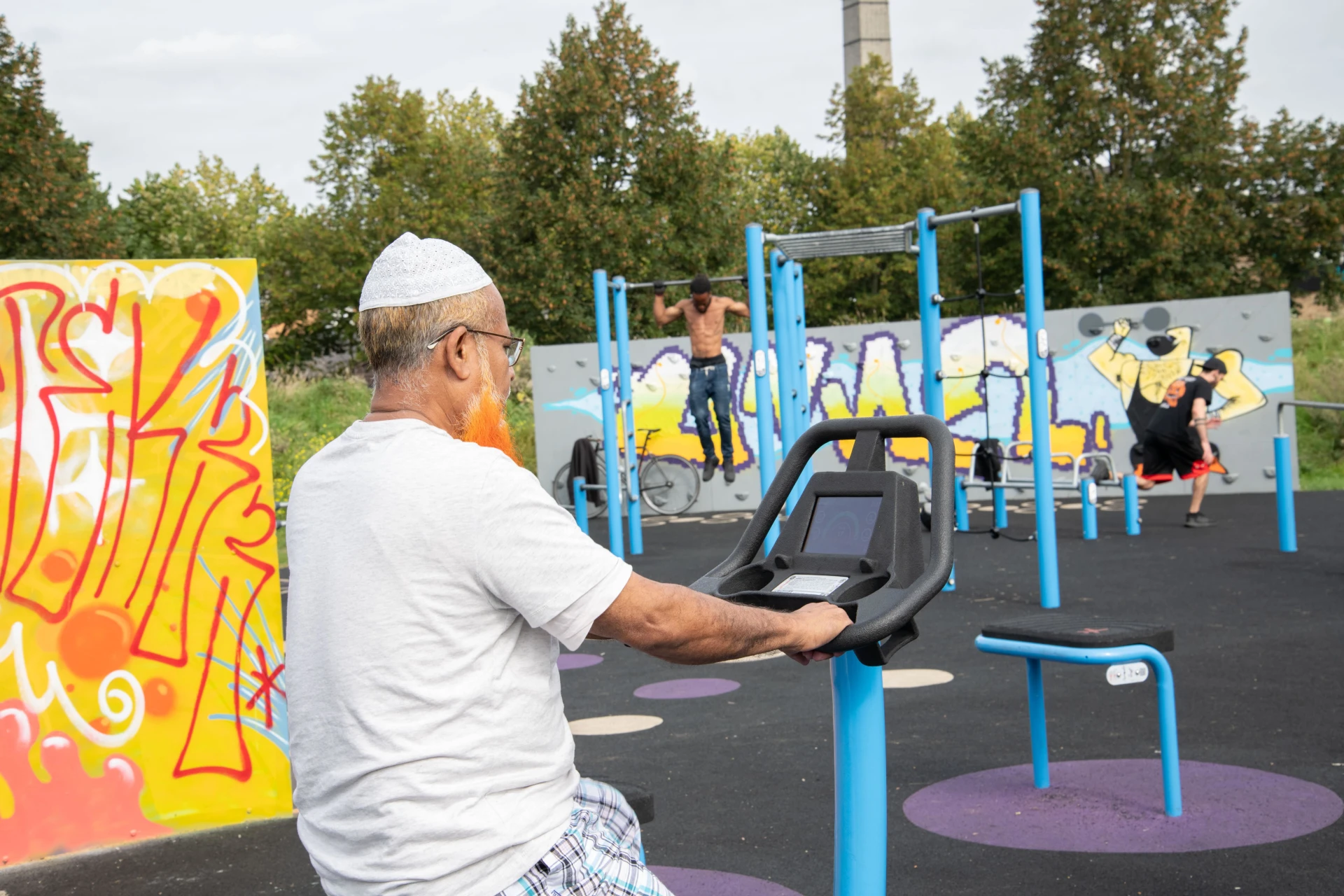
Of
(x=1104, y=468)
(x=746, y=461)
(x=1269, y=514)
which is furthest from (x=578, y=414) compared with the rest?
(x=1269, y=514)

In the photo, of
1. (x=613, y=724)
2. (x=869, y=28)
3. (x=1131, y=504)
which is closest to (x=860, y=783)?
(x=613, y=724)

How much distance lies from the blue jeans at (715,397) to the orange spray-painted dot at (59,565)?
783 cm

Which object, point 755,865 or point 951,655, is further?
point 951,655

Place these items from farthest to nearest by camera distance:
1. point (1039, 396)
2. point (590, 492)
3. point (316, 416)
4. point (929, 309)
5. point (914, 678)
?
point (316, 416), point (590, 492), point (929, 309), point (1039, 396), point (914, 678)

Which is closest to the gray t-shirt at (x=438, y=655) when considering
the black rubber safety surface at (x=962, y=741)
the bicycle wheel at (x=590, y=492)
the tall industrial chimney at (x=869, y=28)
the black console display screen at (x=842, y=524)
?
the black console display screen at (x=842, y=524)

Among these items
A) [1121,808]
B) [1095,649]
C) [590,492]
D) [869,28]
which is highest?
[869,28]

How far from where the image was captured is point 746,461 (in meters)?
16.3

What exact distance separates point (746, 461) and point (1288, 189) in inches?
593

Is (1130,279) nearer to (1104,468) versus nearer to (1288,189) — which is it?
(1288,189)

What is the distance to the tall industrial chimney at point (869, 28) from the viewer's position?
150 ft

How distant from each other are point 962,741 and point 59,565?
3.20 meters

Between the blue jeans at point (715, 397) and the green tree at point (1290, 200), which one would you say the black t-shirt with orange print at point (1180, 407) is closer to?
the blue jeans at point (715, 397)

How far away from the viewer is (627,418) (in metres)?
11.3

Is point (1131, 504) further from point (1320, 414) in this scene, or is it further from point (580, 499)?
point (1320, 414)
